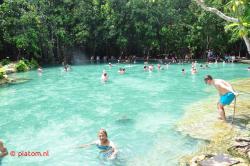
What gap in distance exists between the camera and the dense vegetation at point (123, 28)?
43094mm

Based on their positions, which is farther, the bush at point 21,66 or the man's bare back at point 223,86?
the bush at point 21,66

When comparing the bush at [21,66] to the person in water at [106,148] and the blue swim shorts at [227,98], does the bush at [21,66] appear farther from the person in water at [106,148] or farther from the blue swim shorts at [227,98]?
the blue swim shorts at [227,98]

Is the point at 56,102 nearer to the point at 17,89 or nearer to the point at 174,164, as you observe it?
the point at 17,89

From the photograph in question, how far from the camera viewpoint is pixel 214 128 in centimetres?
1141

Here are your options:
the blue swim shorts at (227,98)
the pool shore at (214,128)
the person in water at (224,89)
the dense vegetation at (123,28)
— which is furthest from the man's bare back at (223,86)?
the dense vegetation at (123,28)

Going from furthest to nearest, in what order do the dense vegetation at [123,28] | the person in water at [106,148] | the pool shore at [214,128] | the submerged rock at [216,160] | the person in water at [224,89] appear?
the dense vegetation at [123,28] → the person in water at [224,89] → the person in water at [106,148] → the pool shore at [214,128] → the submerged rock at [216,160]

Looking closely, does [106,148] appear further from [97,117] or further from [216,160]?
[97,117]

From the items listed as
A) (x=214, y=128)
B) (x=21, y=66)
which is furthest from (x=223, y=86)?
(x=21, y=66)

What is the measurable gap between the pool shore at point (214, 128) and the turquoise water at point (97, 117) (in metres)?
0.40

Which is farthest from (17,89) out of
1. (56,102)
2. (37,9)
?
(37,9)

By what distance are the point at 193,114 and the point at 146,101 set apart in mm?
5127

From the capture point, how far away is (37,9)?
140ft

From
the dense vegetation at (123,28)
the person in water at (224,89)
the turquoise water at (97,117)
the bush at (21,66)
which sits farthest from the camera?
the dense vegetation at (123,28)

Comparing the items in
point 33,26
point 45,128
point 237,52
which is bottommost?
point 45,128
